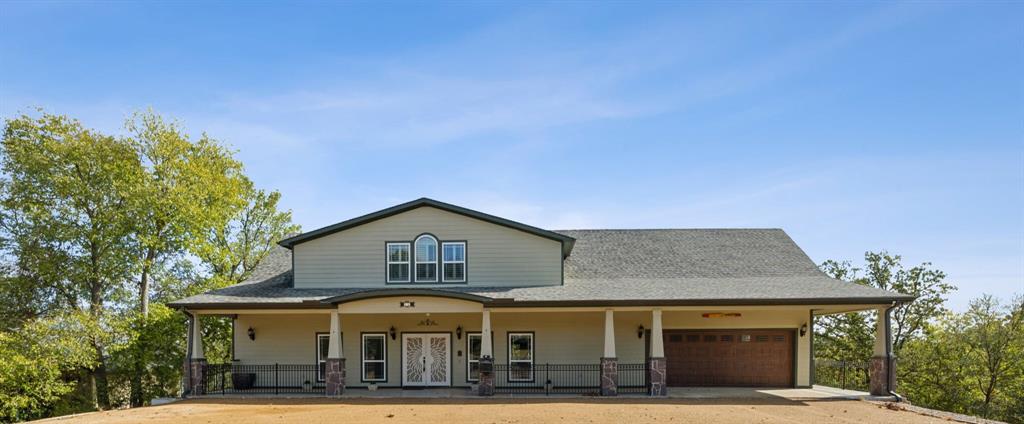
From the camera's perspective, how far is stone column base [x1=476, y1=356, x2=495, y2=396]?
17.2 metres

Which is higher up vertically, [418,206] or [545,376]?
[418,206]

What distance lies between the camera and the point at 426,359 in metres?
19.8

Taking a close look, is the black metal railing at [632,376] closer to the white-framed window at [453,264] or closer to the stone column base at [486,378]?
the stone column base at [486,378]

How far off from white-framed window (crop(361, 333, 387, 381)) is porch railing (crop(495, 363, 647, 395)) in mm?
3309

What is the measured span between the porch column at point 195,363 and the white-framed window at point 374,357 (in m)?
4.26

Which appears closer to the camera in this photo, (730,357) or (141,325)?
(730,357)

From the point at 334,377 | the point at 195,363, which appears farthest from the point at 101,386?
the point at 334,377

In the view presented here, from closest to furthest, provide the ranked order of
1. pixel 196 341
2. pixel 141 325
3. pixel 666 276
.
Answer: pixel 196 341, pixel 666 276, pixel 141 325

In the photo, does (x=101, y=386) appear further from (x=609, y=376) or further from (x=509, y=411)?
(x=609, y=376)

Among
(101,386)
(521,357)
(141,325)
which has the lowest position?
(101,386)

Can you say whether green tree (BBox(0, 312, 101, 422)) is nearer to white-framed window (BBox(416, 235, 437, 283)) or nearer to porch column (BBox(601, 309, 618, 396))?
white-framed window (BBox(416, 235, 437, 283))

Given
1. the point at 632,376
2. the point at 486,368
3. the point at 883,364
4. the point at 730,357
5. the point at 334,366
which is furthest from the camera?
the point at 730,357

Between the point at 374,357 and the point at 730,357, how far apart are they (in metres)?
10.4

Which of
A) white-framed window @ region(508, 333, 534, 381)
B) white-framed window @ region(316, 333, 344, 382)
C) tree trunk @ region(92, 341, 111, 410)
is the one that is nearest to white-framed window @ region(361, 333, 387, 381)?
white-framed window @ region(316, 333, 344, 382)
